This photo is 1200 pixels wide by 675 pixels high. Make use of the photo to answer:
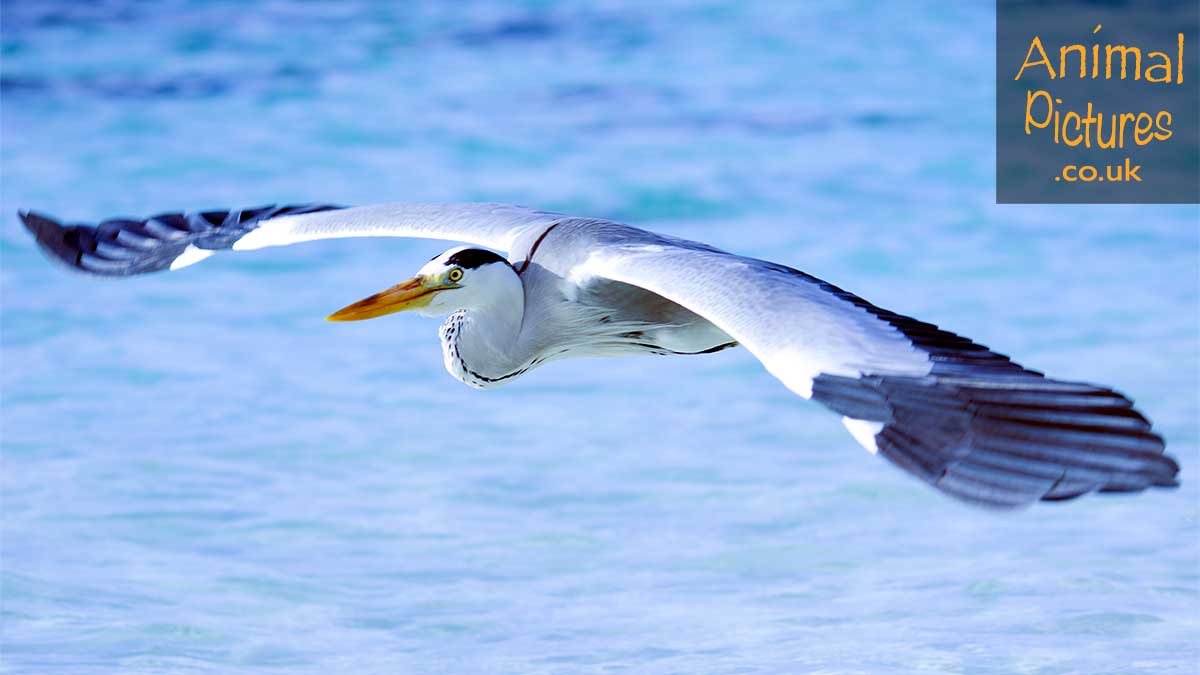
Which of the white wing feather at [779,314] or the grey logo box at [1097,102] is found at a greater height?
the grey logo box at [1097,102]

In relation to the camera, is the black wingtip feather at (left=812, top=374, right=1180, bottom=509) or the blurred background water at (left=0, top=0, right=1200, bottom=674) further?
the blurred background water at (left=0, top=0, right=1200, bottom=674)

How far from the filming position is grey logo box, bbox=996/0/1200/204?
11.2m

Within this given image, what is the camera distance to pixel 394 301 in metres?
5.04

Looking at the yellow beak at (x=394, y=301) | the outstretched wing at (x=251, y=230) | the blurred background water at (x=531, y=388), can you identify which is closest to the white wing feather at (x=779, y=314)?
the yellow beak at (x=394, y=301)

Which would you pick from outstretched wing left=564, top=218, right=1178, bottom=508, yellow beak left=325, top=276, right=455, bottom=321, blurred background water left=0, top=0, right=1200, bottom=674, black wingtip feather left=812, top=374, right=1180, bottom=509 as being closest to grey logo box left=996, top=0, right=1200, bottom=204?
blurred background water left=0, top=0, right=1200, bottom=674

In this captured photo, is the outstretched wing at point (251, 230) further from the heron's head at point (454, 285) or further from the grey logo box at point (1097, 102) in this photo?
the grey logo box at point (1097, 102)

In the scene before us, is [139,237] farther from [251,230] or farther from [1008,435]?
[1008,435]

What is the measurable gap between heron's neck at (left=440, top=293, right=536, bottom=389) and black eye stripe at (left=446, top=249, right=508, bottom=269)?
156 millimetres

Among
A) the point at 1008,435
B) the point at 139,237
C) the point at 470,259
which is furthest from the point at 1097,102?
the point at 1008,435

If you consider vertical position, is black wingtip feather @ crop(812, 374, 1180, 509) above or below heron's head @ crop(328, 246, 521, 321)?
below

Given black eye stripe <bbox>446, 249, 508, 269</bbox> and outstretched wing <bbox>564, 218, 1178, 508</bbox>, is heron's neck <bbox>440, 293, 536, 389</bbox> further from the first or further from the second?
outstretched wing <bbox>564, 218, 1178, 508</bbox>

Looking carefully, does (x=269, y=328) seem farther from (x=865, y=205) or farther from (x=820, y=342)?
(x=820, y=342)

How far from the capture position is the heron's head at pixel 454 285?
5074 mm

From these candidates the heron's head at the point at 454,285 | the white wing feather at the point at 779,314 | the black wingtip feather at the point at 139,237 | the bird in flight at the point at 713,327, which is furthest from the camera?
the black wingtip feather at the point at 139,237
